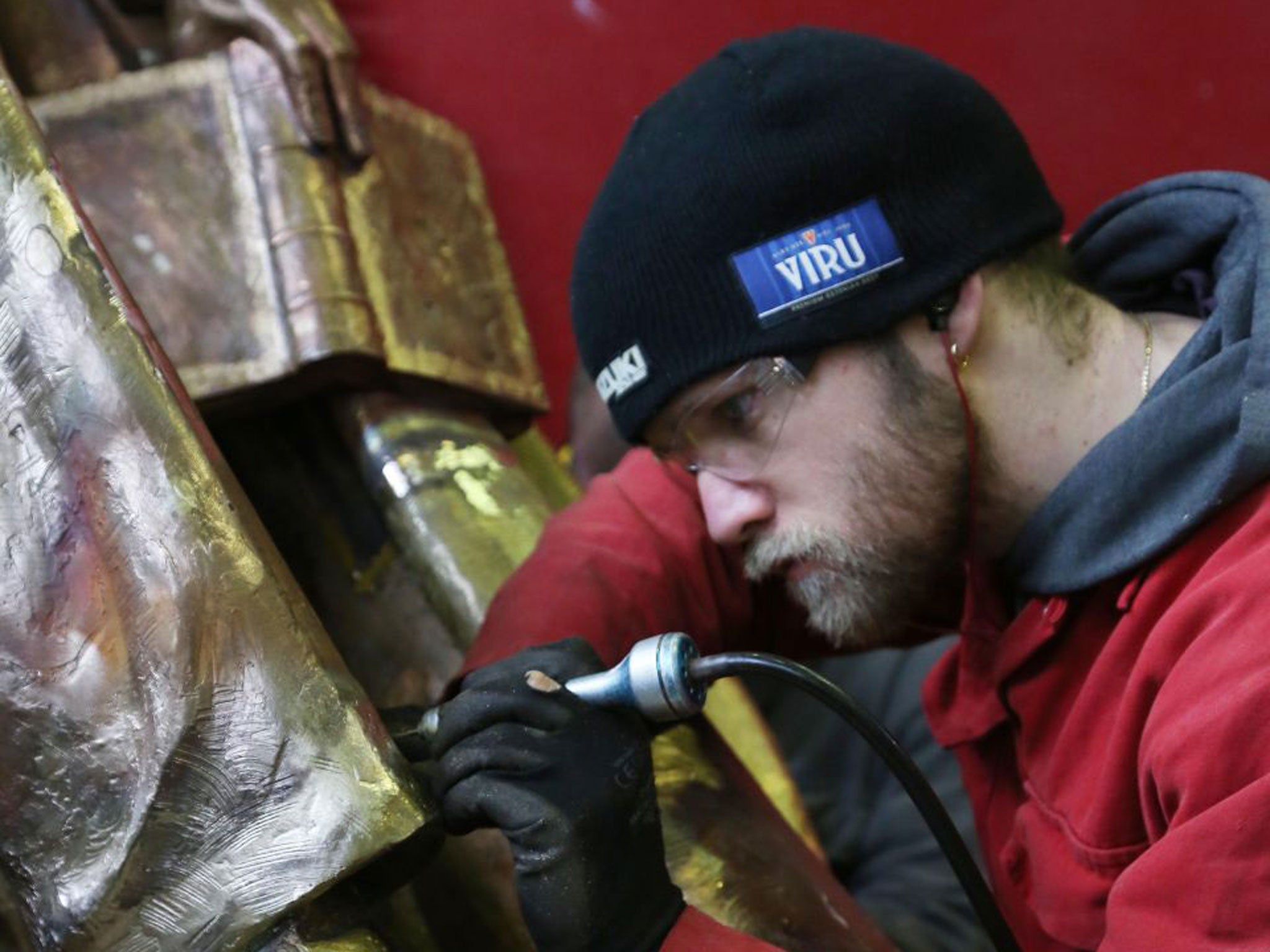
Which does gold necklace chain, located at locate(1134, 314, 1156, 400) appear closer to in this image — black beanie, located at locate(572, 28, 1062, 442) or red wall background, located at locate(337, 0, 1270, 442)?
black beanie, located at locate(572, 28, 1062, 442)

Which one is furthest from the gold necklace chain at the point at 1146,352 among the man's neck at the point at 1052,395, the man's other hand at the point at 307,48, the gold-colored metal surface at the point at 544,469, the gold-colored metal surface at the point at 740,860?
the man's other hand at the point at 307,48

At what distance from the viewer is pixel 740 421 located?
91 centimetres

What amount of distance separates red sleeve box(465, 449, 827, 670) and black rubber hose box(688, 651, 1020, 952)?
207mm

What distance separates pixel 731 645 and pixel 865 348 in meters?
0.32

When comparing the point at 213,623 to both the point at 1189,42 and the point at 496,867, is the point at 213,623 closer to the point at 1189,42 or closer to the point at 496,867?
the point at 496,867

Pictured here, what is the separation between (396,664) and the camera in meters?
1.19

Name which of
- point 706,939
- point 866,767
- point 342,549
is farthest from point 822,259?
point 866,767

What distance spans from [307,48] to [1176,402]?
2.89 feet

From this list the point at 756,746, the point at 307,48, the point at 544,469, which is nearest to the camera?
the point at 756,746

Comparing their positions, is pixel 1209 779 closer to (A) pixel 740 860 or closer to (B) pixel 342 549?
(A) pixel 740 860

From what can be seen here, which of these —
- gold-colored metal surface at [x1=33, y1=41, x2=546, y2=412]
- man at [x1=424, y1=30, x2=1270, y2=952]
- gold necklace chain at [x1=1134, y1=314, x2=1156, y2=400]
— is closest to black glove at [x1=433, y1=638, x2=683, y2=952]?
man at [x1=424, y1=30, x2=1270, y2=952]

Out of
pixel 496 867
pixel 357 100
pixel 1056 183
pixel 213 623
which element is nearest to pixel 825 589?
pixel 496 867

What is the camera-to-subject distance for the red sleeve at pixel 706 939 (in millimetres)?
735

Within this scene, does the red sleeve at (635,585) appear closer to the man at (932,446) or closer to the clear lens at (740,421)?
the man at (932,446)
